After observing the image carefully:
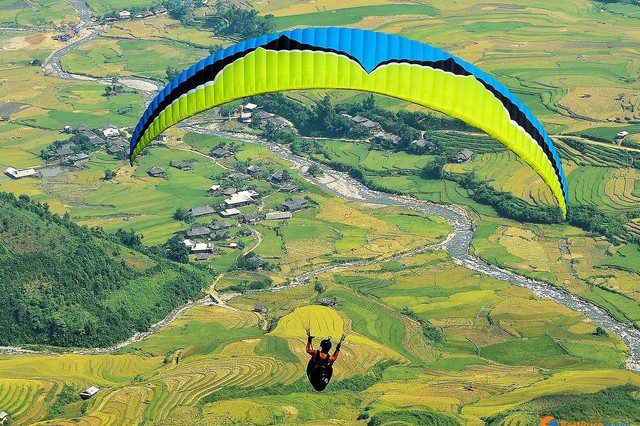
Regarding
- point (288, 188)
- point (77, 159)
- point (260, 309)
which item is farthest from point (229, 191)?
point (260, 309)

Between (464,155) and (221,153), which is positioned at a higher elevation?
(464,155)

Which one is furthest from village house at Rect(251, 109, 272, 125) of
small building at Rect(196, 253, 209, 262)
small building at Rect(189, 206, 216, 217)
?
small building at Rect(196, 253, 209, 262)

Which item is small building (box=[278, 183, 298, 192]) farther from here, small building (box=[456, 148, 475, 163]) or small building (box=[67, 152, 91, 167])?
small building (box=[67, 152, 91, 167])

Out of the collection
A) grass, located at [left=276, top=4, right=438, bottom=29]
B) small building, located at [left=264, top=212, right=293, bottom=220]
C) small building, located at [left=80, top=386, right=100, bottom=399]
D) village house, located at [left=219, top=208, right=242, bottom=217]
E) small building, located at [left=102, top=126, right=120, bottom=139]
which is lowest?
small building, located at [left=264, top=212, right=293, bottom=220]

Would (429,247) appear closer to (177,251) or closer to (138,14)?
(177,251)

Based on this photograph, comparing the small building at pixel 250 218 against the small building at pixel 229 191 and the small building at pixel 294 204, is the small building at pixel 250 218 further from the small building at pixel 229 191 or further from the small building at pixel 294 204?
the small building at pixel 229 191

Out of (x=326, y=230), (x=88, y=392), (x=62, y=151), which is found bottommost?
(x=326, y=230)
